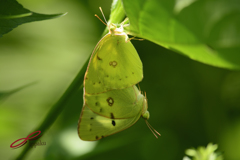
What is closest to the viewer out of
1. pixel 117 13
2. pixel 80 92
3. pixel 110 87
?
pixel 117 13

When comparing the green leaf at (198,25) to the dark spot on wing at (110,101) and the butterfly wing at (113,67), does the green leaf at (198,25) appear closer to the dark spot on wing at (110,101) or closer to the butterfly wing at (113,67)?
the butterfly wing at (113,67)

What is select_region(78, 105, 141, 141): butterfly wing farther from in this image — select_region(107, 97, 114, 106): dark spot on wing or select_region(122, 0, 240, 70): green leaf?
select_region(122, 0, 240, 70): green leaf

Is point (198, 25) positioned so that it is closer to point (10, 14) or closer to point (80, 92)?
point (10, 14)

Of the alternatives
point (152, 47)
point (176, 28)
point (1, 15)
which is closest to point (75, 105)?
point (152, 47)

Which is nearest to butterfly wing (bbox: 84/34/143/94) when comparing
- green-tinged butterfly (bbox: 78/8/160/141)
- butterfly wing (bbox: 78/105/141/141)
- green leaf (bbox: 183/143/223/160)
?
green-tinged butterfly (bbox: 78/8/160/141)

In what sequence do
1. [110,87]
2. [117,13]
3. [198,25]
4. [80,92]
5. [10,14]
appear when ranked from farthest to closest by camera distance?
[80,92] < [110,87] < [117,13] < [10,14] < [198,25]

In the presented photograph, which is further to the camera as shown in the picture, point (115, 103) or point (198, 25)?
point (115, 103)

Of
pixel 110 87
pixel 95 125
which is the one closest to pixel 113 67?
pixel 110 87

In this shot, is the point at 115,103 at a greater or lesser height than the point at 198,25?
lesser
